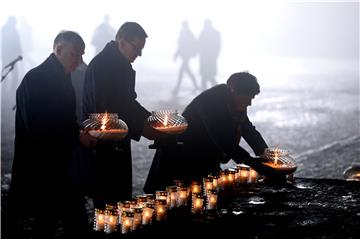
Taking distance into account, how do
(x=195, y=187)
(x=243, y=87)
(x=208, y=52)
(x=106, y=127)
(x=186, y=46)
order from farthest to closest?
1. (x=186, y=46)
2. (x=208, y=52)
3. (x=243, y=87)
4. (x=195, y=187)
5. (x=106, y=127)

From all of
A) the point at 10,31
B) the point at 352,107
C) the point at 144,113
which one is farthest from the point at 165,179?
the point at 10,31

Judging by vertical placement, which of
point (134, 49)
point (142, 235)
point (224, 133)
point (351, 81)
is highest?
point (351, 81)

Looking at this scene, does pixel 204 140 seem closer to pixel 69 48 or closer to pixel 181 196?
pixel 181 196

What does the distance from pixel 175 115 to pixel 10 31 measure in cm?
1696

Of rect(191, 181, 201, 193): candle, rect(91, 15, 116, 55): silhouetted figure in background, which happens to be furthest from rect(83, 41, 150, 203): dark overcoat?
rect(91, 15, 116, 55): silhouetted figure in background

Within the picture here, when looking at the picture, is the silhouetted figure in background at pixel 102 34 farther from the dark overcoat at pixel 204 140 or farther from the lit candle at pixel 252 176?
the lit candle at pixel 252 176

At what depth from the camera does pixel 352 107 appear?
18516 mm

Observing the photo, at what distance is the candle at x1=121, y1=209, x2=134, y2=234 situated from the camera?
14.1 feet

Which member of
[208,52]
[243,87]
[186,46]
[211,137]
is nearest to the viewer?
[243,87]

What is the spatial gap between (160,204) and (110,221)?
0.43 m

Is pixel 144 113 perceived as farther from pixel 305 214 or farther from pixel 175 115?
pixel 305 214

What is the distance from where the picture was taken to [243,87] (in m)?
5.86

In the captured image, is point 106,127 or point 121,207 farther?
point 106,127

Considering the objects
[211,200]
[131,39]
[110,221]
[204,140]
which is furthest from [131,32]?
[110,221]
